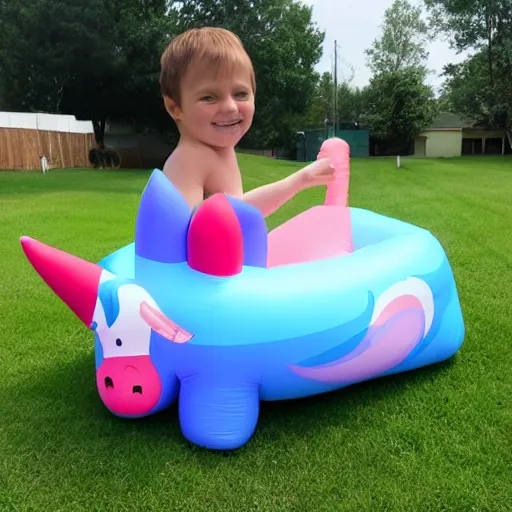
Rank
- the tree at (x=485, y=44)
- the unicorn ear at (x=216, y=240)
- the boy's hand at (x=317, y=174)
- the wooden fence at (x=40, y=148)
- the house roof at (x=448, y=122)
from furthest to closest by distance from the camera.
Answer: the house roof at (x=448, y=122), the tree at (x=485, y=44), the wooden fence at (x=40, y=148), the boy's hand at (x=317, y=174), the unicorn ear at (x=216, y=240)

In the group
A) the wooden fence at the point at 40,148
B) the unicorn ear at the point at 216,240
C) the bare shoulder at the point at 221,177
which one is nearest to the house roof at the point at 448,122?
the wooden fence at the point at 40,148

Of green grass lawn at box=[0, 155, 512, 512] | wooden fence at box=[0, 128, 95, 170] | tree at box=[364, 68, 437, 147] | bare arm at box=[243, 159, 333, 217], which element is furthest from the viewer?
tree at box=[364, 68, 437, 147]

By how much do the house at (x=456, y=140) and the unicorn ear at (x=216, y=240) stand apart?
33684 millimetres

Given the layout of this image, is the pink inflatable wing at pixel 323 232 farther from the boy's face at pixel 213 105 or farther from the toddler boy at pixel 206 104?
the boy's face at pixel 213 105

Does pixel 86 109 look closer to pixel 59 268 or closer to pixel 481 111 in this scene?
pixel 481 111

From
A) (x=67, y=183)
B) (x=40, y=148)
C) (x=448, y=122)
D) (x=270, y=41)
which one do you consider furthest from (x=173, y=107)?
(x=448, y=122)

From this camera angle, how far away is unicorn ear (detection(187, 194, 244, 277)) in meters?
2.14

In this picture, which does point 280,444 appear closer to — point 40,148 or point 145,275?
point 145,275

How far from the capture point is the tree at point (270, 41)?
19906 millimetres

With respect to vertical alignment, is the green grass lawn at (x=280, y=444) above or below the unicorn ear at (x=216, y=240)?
below

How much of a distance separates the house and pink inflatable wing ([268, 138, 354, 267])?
107ft

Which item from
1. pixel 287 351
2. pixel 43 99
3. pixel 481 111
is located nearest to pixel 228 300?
pixel 287 351

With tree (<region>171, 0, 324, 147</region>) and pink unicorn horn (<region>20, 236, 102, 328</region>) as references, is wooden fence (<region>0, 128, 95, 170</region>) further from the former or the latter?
pink unicorn horn (<region>20, 236, 102, 328</region>)

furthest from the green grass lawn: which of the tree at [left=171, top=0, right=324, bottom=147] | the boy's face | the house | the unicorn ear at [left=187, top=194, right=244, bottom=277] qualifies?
the house
